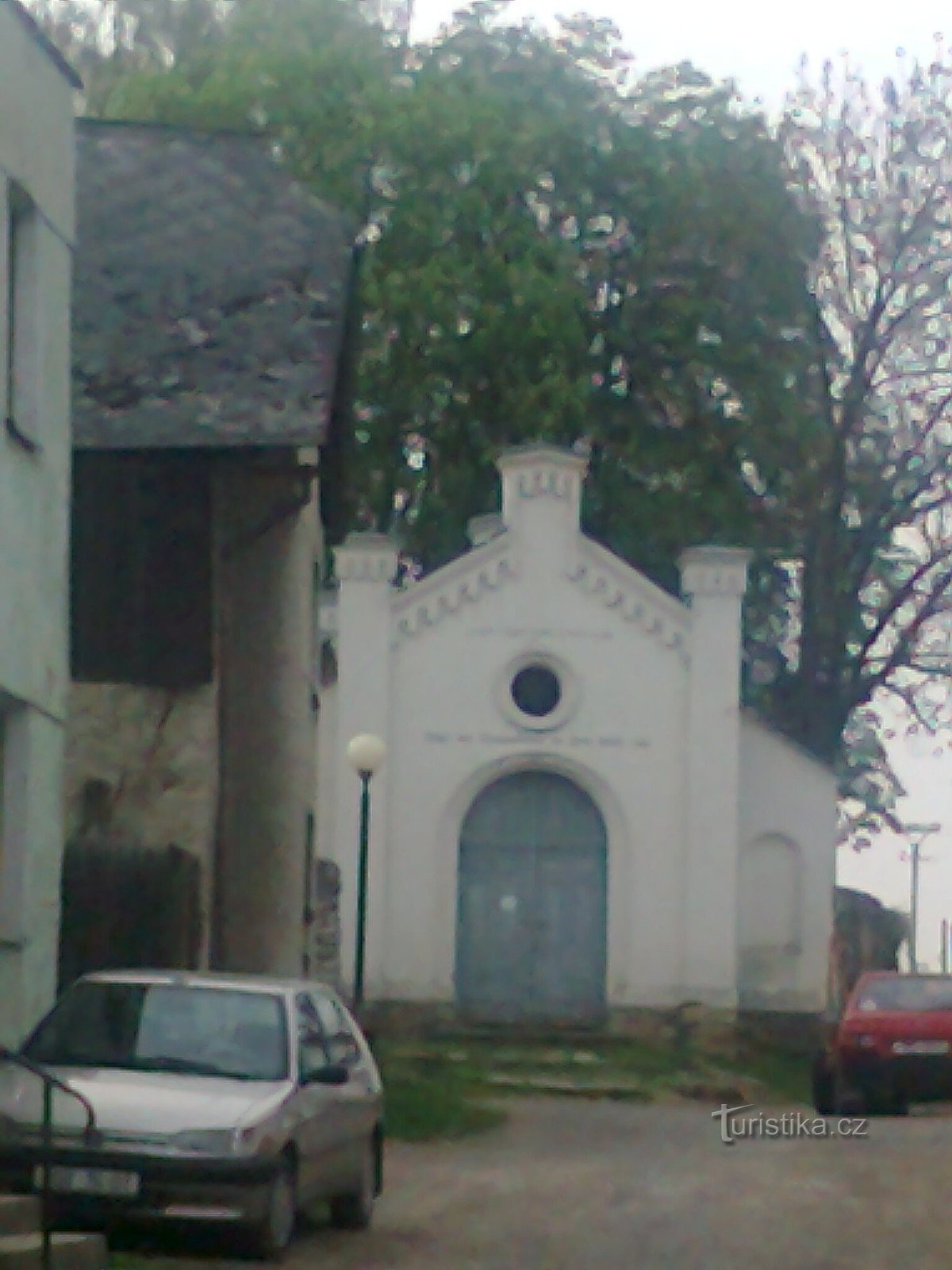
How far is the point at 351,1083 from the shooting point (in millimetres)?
16062

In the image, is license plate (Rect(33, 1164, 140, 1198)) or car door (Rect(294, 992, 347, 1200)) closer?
license plate (Rect(33, 1164, 140, 1198))

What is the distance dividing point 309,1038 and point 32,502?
4.02 meters

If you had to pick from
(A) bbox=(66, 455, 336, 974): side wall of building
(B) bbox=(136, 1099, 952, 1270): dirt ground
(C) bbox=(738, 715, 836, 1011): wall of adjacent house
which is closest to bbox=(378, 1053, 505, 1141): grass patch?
(B) bbox=(136, 1099, 952, 1270): dirt ground

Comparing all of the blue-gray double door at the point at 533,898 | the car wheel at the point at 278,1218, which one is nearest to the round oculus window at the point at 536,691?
the blue-gray double door at the point at 533,898

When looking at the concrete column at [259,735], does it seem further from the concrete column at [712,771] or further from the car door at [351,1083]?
the concrete column at [712,771]

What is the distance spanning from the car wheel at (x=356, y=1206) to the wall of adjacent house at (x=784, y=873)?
24.2m

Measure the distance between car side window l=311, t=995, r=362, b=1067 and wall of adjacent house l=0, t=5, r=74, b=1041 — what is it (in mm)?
Answer: 2189

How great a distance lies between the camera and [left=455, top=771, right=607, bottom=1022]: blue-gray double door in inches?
1558

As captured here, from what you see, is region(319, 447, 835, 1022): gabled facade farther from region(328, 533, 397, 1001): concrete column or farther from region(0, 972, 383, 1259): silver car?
region(0, 972, 383, 1259): silver car

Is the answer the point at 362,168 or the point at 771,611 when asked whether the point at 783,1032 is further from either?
the point at 362,168

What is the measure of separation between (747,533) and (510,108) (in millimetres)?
7755

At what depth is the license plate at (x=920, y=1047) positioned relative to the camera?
87.8ft

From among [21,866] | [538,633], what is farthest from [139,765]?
[538,633]

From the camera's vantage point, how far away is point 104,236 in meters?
23.3
